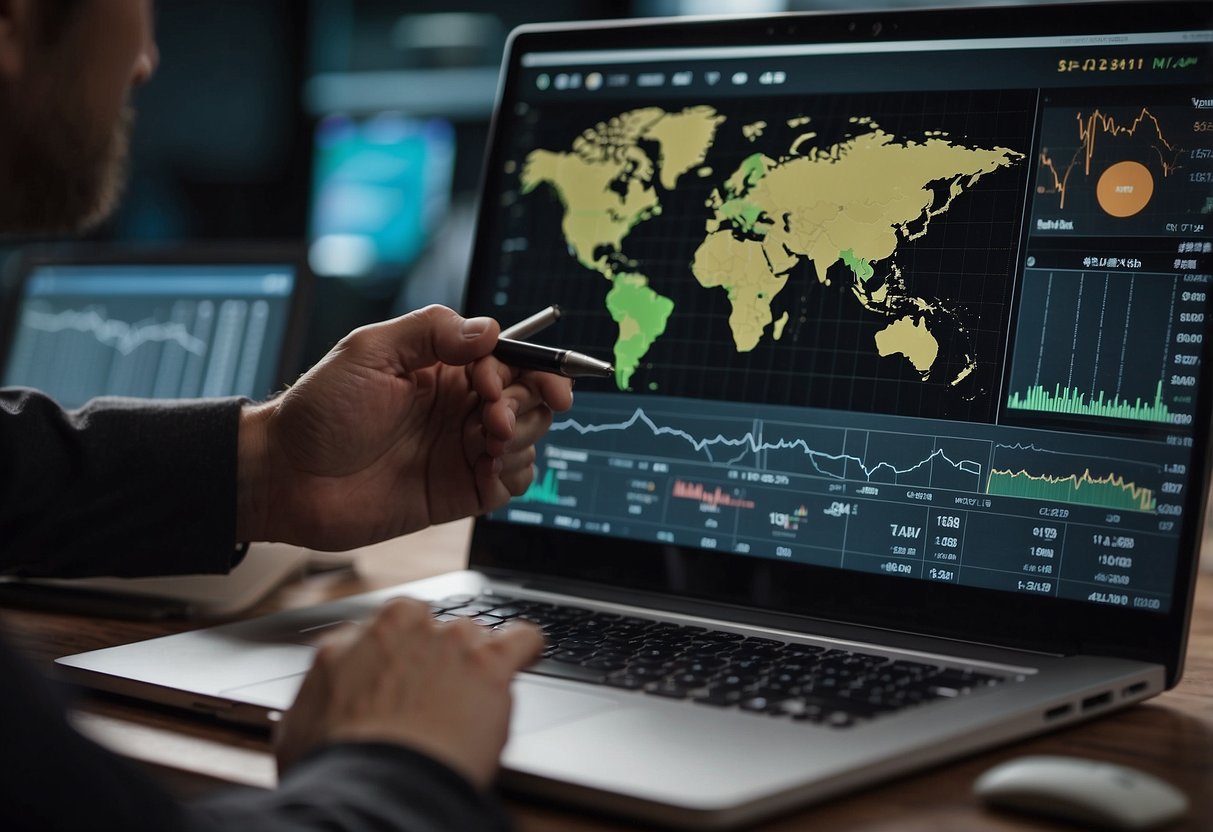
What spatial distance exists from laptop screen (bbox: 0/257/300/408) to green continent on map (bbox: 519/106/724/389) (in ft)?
1.26

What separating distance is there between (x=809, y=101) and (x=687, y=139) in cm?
10

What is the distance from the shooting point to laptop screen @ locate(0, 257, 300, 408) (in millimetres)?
1229

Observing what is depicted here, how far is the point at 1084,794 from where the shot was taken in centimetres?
50

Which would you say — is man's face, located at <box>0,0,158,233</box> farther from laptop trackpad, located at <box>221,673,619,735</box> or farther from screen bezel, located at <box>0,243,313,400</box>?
screen bezel, located at <box>0,243,313,400</box>

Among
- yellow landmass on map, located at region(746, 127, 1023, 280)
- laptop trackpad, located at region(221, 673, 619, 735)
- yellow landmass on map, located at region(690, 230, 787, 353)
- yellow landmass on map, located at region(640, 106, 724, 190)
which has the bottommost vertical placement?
laptop trackpad, located at region(221, 673, 619, 735)

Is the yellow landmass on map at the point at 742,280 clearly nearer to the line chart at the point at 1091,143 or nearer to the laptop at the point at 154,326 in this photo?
the line chart at the point at 1091,143

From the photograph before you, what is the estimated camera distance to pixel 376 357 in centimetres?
90

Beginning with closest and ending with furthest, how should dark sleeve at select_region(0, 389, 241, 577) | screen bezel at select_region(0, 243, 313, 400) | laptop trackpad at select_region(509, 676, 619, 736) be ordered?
laptop trackpad at select_region(509, 676, 619, 736), dark sleeve at select_region(0, 389, 241, 577), screen bezel at select_region(0, 243, 313, 400)

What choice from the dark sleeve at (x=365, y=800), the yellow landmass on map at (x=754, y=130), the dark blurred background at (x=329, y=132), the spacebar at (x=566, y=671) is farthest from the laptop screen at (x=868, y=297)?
the dark blurred background at (x=329, y=132)

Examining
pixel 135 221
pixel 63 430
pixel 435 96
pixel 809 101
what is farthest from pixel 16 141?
pixel 135 221

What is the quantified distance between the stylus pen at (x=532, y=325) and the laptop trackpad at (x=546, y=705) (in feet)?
1.08

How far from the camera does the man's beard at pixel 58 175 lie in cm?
65

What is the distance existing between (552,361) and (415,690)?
39 centimetres

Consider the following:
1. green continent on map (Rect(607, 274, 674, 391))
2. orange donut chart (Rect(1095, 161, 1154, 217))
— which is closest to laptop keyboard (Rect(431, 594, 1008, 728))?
green continent on map (Rect(607, 274, 674, 391))
